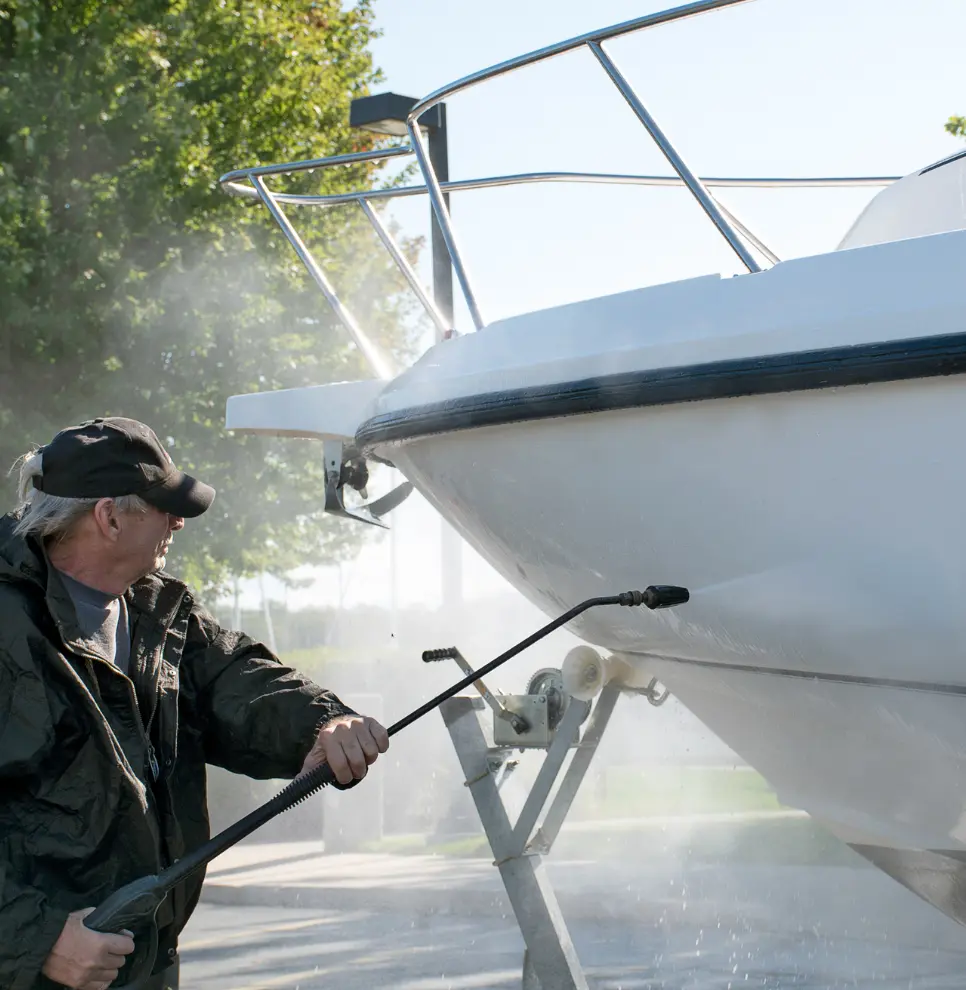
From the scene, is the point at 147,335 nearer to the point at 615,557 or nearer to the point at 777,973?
the point at 777,973

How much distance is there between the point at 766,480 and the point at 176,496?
1.02m

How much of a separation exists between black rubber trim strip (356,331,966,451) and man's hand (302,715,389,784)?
768mm

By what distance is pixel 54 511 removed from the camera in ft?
6.61

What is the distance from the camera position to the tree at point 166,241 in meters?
8.26

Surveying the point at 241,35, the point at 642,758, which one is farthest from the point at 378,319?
the point at 642,758

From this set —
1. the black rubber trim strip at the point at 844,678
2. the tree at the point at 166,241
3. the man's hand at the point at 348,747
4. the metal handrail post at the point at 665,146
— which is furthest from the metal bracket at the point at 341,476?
the tree at the point at 166,241

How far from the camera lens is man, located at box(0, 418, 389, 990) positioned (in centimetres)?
181

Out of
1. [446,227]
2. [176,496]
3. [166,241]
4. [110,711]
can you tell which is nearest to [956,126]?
[446,227]

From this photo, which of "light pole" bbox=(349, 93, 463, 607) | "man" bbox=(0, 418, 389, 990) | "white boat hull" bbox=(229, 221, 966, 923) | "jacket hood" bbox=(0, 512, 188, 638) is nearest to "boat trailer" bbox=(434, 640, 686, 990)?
"white boat hull" bbox=(229, 221, 966, 923)

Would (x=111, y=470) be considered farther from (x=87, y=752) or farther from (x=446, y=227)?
(x=446, y=227)

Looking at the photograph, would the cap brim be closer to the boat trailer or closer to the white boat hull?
the white boat hull

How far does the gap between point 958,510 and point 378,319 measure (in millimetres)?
9694

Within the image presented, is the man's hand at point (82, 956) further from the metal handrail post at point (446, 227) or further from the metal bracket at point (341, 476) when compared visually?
the metal bracket at point (341, 476)

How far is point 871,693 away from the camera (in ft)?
8.41
